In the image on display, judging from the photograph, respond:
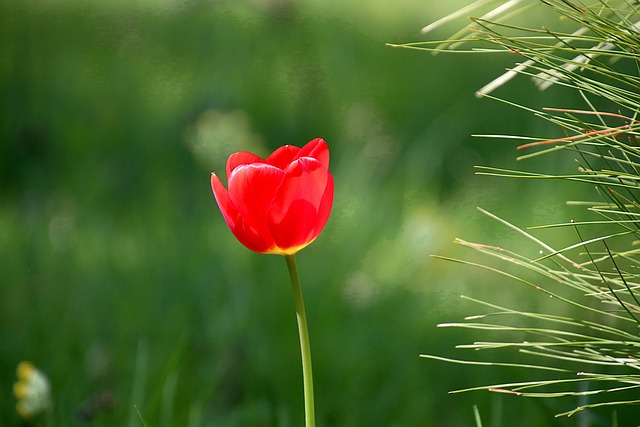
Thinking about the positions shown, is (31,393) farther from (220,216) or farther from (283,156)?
(220,216)

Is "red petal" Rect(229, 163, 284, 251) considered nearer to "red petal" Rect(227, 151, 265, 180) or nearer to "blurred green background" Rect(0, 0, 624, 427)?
"red petal" Rect(227, 151, 265, 180)

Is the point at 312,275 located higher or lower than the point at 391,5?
lower

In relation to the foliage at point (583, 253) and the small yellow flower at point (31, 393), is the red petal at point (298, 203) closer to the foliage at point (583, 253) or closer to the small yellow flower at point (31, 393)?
the foliage at point (583, 253)

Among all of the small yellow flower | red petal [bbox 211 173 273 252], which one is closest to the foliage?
red petal [bbox 211 173 273 252]

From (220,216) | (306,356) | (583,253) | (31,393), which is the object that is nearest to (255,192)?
(306,356)

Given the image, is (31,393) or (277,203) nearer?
(277,203)

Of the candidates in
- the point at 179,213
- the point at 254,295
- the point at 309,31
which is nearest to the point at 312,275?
the point at 254,295

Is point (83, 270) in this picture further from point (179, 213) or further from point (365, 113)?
point (365, 113)
